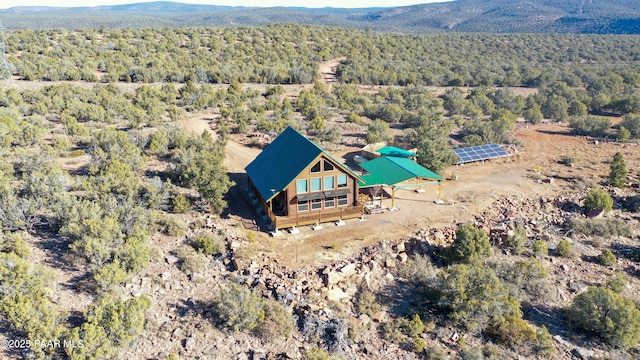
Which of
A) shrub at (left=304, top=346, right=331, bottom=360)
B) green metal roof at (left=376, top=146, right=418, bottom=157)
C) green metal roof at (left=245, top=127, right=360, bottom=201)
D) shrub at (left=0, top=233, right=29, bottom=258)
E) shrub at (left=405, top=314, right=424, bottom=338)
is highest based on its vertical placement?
green metal roof at (left=245, top=127, right=360, bottom=201)

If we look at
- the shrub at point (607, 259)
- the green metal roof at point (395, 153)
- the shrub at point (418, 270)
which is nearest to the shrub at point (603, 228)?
the shrub at point (607, 259)

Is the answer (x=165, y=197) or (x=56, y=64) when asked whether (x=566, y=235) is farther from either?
(x=56, y=64)

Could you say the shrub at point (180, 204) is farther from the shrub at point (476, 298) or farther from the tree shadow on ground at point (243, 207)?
the shrub at point (476, 298)

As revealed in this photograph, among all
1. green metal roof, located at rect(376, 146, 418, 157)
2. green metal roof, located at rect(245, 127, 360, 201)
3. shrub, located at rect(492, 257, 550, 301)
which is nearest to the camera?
shrub, located at rect(492, 257, 550, 301)

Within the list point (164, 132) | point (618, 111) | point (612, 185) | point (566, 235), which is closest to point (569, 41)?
point (618, 111)

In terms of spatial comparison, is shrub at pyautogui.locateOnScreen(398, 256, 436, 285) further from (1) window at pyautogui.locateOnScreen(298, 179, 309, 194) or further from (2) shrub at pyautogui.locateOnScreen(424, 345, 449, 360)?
(1) window at pyautogui.locateOnScreen(298, 179, 309, 194)

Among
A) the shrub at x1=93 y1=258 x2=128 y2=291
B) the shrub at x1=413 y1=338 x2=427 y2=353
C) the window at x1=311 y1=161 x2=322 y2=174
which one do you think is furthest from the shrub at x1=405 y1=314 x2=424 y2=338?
the shrub at x1=93 y1=258 x2=128 y2=291
